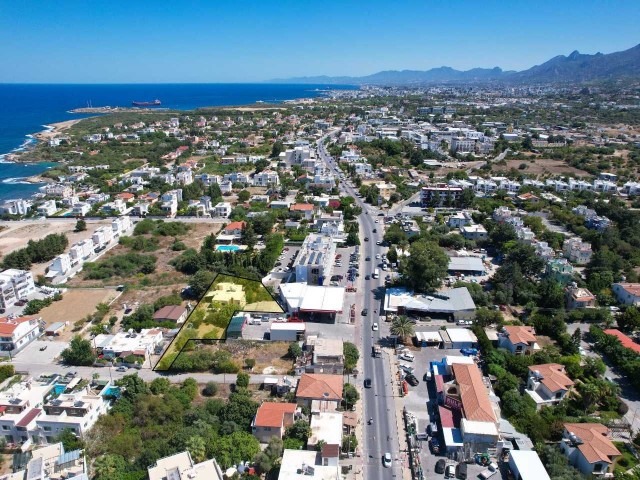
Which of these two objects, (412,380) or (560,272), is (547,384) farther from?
(560,272)

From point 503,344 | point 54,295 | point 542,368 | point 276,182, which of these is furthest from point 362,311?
point 276,182

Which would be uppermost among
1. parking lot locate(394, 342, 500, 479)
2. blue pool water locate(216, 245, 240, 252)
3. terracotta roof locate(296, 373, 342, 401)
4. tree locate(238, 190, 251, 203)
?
tree locate(238, 190, 251, 203)

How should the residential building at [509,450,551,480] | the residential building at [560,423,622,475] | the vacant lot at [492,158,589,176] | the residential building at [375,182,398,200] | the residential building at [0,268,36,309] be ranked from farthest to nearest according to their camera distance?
the vacant lot at [492,158,589,176] → the residential building at [375,182,398,200] → the residential building at [0,268,36,309] → the residential building at [560,423,622,475] → the residential building at [509,450,551,480]

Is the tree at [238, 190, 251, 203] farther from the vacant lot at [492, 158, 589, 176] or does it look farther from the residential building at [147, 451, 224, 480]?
the residential building at [147, 451, 224, 480]

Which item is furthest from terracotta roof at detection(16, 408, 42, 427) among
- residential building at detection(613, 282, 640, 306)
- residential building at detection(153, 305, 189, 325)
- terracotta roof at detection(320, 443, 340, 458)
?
residential building at detection(613, 282, 640, 306)

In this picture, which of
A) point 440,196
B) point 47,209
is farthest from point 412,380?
point 47,209

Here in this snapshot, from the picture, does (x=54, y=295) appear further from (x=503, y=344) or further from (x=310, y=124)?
(x=310, y=124)

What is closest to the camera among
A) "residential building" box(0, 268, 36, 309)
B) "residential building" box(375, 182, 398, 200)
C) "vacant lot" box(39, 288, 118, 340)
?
"vacant lot" box(39, 288, 118, 340)

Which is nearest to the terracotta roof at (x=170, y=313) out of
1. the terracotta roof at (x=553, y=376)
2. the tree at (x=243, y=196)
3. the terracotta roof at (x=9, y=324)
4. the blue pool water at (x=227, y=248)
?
the terracotta roof at (x=9, y=324)
